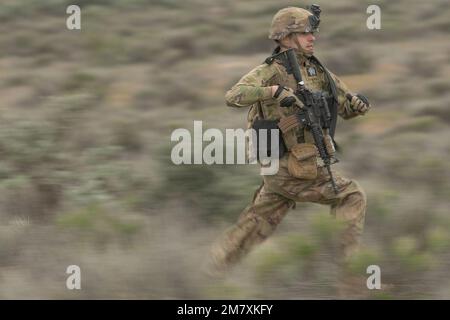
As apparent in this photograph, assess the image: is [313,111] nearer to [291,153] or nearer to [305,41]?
[291,153]

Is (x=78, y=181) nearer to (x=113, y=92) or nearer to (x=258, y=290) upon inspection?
(x=258, y=290)

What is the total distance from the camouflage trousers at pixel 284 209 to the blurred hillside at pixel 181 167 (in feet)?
0.38

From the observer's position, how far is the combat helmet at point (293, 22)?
608 centimetres

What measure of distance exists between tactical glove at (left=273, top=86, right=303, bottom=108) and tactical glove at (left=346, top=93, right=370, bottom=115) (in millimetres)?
599

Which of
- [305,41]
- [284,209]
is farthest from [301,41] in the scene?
[284,209]

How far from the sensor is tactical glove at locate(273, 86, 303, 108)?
5.88 metres

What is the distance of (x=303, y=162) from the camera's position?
6090 millimetres

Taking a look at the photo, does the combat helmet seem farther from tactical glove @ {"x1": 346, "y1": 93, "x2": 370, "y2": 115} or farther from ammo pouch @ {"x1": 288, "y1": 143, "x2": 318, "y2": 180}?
ammo pouch @ {"x1": 288, "y1": 143, "x2": 318, "y2": 180}

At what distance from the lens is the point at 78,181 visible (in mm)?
8297

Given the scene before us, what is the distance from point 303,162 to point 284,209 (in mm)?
472

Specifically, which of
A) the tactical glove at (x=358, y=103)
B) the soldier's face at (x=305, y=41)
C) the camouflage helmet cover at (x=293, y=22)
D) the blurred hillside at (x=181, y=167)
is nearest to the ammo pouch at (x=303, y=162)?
the blurred hillside at (x=181, y=167)

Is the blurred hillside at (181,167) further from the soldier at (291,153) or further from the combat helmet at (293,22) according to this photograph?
the combat helmet at (293,22)

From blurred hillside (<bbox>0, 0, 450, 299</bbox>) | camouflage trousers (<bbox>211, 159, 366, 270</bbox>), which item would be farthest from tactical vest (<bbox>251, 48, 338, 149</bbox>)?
blurred hillside (<bbox>0, 0, 450, 299</bbox>)

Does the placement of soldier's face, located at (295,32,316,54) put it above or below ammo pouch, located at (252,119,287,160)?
above
